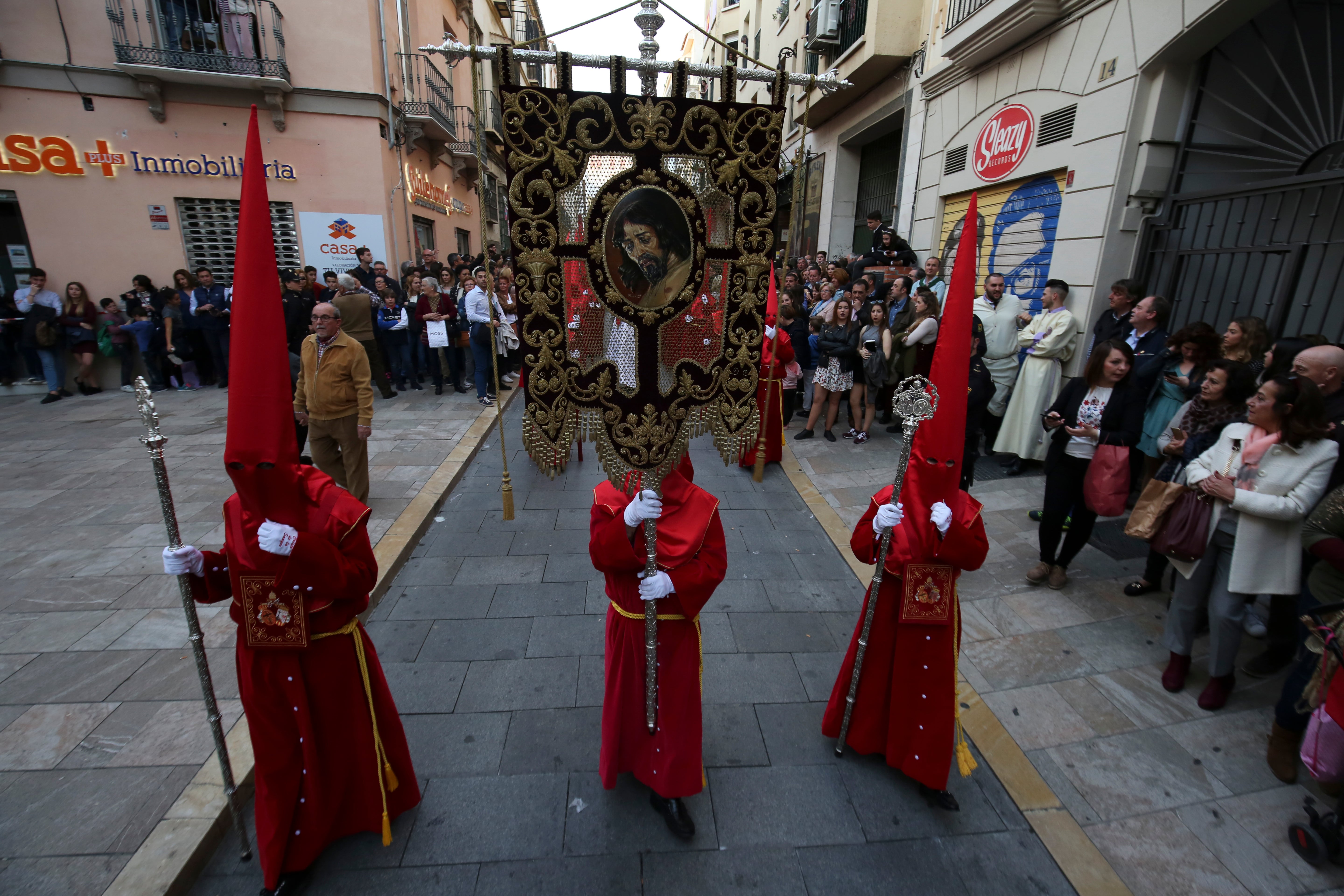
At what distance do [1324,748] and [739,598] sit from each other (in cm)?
303

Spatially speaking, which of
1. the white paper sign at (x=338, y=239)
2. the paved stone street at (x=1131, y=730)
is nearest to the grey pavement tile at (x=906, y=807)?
the paved stone street at (x=1131, y=730)

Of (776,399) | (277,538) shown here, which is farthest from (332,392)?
(776,399)

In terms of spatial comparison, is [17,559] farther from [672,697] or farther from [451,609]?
[672,697]

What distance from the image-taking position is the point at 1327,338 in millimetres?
4695

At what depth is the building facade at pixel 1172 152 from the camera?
5.02m

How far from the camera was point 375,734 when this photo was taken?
98.3 inches

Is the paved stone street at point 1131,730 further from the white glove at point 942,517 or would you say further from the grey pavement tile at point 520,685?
the grey pavement tile at point 520,685

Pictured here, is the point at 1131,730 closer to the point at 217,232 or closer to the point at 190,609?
the point at 190,609

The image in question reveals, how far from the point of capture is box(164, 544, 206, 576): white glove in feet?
7.29

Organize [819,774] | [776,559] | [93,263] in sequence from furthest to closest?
1. [93,263]
2. [776,559]
3. [819,774]

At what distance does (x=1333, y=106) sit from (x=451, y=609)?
809 centimetres

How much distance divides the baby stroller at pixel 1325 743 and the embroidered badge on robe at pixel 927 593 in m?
1.55

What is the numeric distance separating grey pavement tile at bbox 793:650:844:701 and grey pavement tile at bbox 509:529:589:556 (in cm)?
208

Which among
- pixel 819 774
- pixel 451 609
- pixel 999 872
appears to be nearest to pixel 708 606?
pixel 819 774
